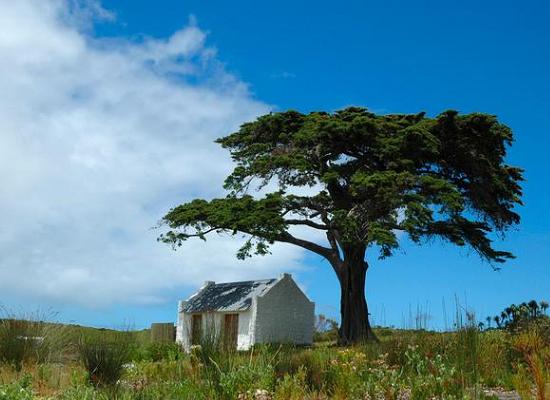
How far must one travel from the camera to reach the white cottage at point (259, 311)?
30859 mm

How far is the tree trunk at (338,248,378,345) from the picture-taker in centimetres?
2883

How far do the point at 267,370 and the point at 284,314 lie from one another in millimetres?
23610

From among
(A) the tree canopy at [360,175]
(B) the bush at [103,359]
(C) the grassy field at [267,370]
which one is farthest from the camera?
(A) the tree canopy at [360,175]

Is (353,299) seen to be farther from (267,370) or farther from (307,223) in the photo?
(267,370)

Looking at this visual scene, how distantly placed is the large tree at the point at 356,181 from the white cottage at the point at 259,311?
10.4 ft

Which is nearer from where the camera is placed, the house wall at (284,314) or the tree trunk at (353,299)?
the tree trunk at (353,299)

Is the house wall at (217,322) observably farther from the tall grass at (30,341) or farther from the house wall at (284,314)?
the tall grass at (30,341)

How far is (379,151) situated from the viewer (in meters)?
29.0

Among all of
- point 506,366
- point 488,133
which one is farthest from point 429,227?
point 506,366

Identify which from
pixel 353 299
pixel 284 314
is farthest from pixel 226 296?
pixel 353 299

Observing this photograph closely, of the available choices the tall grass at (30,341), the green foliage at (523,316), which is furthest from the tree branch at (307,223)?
the tall grass at (30,341)

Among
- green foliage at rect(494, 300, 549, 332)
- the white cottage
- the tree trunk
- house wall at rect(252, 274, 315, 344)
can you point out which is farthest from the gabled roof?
green foliage at rect(494, 300, 549, 332)

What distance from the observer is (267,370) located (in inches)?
334

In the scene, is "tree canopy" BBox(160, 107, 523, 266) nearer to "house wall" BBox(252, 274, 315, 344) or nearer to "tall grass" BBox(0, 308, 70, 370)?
"house wall" BBox(252, 274, 315, 344)
